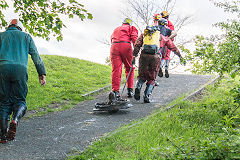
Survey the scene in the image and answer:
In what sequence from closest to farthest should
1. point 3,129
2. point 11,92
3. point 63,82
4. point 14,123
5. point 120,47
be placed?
point 14,123 < point 3,129 < point 11,92 < point 120,47 < point 63,82

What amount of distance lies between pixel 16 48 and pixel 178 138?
350 cm

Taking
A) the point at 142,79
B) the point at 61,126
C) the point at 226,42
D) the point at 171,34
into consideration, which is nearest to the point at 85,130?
the point at 61,126

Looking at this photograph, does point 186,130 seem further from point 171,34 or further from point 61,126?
point 171,34

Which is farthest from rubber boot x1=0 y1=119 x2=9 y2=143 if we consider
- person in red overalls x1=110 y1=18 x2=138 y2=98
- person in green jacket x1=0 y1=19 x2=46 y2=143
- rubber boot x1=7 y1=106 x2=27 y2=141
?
person in red overalls x1=110 y1=18 x2=138 y2=98

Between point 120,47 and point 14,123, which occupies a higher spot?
point 120,47

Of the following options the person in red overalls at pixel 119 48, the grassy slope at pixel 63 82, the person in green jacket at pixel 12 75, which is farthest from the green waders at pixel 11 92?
the person in red overalls at pixel 119 48

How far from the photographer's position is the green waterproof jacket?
522 cm

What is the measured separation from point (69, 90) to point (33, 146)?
19.3 ft

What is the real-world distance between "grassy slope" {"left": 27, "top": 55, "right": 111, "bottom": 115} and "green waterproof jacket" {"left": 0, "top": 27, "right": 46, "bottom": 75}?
3.34 m

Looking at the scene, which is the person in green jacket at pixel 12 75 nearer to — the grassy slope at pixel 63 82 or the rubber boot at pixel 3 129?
the rubber boot at pixel 3 129

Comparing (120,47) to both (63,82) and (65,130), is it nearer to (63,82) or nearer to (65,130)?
(65,130)

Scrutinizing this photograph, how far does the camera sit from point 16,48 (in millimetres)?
5312

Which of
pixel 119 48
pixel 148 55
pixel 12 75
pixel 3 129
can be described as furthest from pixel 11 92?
pixel 148 55

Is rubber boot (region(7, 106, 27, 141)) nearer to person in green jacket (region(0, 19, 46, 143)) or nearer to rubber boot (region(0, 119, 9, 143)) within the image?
person in green jacket (region(0, 19, 46, 143))
